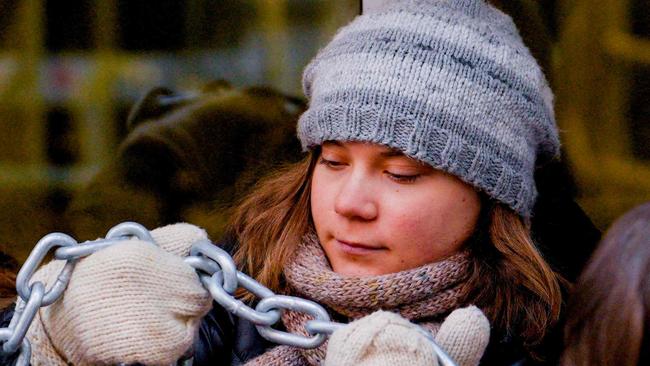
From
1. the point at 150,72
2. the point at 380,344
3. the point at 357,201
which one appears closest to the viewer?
the point at 380,344

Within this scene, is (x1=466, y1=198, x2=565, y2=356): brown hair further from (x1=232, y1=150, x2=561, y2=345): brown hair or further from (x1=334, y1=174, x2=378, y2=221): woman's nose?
(x1=334, y1=174, x2=378, y2=221): woman's nose

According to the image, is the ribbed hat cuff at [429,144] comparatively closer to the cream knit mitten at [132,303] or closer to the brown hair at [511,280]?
the brown hair at [511,280]

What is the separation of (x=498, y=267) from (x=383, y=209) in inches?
11.5

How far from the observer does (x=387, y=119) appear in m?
1.51

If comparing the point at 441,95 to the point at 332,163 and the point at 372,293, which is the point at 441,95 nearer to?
Answer: the point at 332,163

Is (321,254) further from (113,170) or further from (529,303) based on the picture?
(113,170)

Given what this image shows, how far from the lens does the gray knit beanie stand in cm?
152

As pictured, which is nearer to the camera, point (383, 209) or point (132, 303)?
point (132, 303)

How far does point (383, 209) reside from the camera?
1.52 m

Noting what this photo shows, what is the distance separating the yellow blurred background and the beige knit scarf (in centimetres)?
98

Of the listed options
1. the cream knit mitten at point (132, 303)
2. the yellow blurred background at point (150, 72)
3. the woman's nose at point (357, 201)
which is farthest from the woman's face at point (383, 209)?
the yellow blurred background at point (150, 72)

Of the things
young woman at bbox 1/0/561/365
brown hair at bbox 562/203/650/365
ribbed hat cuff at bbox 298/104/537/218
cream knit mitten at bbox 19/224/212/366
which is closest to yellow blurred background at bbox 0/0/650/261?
young woman at bbox 1/0/561/365

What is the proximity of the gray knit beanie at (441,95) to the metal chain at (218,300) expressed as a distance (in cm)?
47

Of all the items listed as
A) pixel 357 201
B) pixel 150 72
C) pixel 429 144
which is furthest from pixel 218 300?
pixel 150 72
